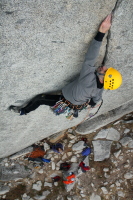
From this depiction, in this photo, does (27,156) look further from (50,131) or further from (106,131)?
(106,131)

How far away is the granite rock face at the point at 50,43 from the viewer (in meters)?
1.90

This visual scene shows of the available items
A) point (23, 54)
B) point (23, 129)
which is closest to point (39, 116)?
point (23, 129)

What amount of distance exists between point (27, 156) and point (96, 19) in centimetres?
407

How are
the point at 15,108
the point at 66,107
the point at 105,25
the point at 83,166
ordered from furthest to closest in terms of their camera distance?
the point at 83,166 → the point at 66,107 → the point at 15,108 → the point at 105,25

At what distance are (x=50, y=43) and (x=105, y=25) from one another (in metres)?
0.65

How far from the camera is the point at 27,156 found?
5.14 meters

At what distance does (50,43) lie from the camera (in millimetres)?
2205

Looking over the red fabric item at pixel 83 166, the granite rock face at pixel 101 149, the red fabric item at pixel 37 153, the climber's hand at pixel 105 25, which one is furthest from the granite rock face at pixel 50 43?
the red fabric item at pixel 83 166

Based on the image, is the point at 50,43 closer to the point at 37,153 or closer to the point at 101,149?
the point at 37,153

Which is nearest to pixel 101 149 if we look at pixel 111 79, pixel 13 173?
pixel 13 173

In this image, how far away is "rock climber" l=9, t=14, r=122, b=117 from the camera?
2.23 m

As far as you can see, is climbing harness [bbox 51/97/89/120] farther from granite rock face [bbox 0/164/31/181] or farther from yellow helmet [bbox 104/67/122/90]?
granite rock face [bbox 0/164/31/181]

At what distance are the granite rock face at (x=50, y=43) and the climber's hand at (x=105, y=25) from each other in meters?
0.06

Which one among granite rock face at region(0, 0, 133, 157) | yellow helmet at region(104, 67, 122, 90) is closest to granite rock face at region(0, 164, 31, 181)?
granite rock face at region(0, 0, 133, 157)
